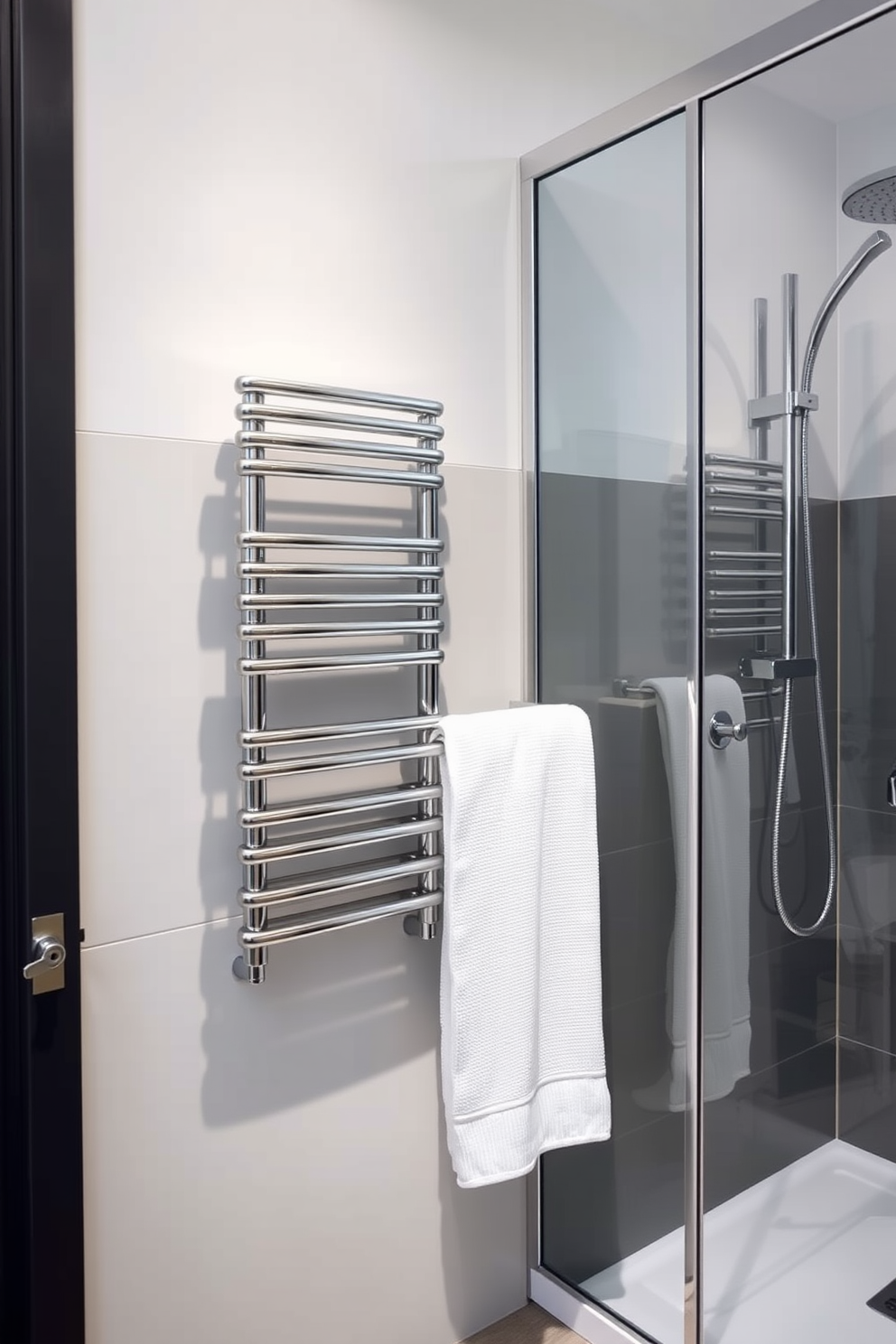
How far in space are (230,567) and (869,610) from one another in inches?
32.5

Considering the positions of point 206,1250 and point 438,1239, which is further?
point 438,1239

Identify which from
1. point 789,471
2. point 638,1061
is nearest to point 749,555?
point 789,471

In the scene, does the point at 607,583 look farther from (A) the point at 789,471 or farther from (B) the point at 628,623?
(A) the point at 789,471

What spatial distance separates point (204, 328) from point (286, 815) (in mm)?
633

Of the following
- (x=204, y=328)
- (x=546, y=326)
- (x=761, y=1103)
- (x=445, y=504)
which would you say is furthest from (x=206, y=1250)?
(x=546, y=326)

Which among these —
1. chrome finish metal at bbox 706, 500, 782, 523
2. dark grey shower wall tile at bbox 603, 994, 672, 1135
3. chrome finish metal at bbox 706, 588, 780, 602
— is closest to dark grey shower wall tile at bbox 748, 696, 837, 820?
chrome finish metal at bbox 706, 588, 780, 602

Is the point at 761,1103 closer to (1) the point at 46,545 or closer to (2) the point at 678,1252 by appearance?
(2) the point at 678,1252

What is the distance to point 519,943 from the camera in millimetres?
1432

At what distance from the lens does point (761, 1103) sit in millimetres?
1447

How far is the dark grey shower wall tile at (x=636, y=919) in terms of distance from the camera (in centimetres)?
147

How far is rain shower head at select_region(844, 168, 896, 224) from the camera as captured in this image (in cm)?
118

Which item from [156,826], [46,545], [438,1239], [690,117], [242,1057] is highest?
[690,117]

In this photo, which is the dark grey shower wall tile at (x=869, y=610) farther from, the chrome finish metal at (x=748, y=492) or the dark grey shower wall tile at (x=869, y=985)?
the dark grey shower wall tile at (x=869, y=985)

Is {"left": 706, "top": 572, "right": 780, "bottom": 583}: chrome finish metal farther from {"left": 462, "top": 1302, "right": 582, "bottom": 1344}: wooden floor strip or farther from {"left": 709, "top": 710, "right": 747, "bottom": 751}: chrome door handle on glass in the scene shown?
{"left": 462, "top": 1302, "right": 582, "bottom": 1344}: wooden floor strip
